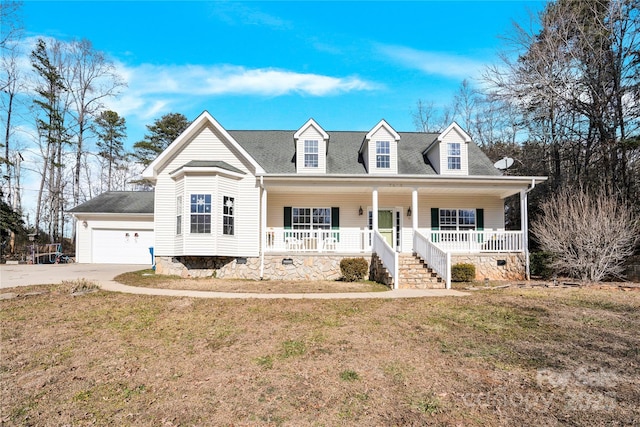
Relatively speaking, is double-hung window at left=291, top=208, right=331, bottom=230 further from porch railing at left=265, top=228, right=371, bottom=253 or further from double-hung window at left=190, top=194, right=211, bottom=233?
double-hung window at left=190, top=194, right=211, bottom=233

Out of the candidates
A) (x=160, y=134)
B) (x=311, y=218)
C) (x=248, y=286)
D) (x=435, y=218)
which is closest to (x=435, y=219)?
(x=435, y=218)

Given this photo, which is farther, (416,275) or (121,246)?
(121,246)

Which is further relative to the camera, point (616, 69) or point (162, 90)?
point (162, 90)

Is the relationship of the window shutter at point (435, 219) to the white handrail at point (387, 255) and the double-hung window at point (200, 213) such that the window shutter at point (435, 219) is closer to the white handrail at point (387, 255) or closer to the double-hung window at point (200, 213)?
the white handrail at point (387, 255)

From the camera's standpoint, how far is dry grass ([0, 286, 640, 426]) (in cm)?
384

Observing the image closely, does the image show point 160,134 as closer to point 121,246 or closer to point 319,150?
point 121,246

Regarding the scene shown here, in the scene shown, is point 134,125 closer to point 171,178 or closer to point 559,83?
point 171,178

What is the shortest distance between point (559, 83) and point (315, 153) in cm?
1340

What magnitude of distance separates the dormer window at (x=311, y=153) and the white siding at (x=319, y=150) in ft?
0.44

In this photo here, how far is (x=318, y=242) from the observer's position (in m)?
14.5

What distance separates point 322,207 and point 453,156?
6.00 metres

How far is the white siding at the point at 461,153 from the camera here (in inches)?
630

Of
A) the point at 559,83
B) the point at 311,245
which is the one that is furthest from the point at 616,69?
the point at 311,245

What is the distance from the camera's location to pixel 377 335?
6.28 m
